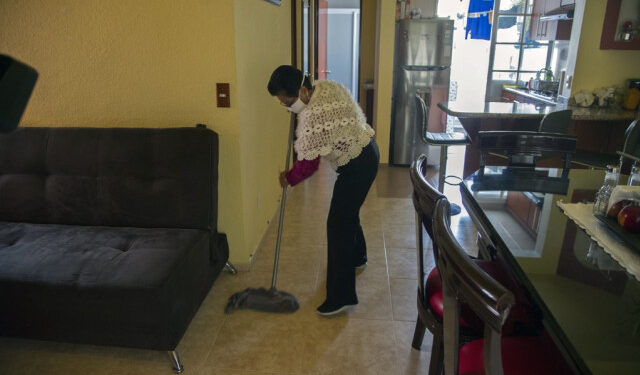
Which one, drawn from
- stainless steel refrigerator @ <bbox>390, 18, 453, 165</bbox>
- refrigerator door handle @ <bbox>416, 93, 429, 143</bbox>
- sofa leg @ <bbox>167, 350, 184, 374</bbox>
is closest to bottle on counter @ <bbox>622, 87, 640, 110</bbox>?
stainless steel refrigerator @ <bbox>390, 18, 453, 165</bbox>

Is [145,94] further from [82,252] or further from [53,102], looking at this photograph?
[82,252]

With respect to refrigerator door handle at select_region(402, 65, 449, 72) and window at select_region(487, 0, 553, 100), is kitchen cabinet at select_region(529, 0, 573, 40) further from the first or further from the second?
refrigerator door handle at select_region(402, 65, 449, 72)

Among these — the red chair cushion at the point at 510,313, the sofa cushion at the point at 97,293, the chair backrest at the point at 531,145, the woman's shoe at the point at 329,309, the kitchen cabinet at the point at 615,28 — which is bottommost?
the woman's shoe at the point at 329,309

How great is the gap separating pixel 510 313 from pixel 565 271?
0.85ft

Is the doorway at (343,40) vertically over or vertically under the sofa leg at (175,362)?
over

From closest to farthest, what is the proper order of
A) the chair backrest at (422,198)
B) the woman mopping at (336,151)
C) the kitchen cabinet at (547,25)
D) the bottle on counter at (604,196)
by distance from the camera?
1. the chair backrest at (422,198)
2. the bottle on counter at (604,196)
3. the woman mopping at (336,151)
4. the kitchen cabinet at (547,25)

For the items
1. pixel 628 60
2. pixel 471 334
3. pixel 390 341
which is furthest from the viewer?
pixel 628 60

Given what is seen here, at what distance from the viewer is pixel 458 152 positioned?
603 cm

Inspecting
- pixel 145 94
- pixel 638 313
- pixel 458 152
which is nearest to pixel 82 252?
pixel 145 94

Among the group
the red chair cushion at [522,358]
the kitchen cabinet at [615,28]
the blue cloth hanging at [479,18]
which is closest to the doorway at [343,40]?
the blue cloth hanging at [479,18]

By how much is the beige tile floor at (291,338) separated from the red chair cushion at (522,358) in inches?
30.2

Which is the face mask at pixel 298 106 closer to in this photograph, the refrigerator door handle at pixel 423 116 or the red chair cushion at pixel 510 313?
the red chair cushion at pixel 510 313

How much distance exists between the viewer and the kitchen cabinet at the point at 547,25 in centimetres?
508

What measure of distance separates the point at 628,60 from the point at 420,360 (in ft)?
12.3
